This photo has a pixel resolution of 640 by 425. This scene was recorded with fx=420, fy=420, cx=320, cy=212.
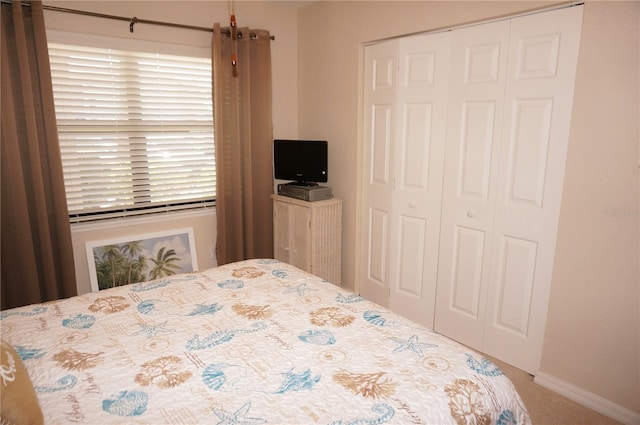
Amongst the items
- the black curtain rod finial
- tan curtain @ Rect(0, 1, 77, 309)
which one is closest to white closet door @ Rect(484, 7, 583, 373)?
the black curtain rod finial

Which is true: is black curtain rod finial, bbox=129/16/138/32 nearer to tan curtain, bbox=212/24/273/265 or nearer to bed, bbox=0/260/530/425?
tan curtain, bbox=212/24/273/265

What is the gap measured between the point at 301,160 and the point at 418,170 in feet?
3.37

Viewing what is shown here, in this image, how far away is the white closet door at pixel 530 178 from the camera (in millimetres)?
2199

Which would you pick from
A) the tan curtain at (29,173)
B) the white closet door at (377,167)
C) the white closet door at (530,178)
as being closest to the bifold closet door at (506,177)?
the white closet door at (530,178)

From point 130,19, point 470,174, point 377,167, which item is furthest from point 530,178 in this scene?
point 130,19

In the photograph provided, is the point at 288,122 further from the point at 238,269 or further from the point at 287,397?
the point at 287,397

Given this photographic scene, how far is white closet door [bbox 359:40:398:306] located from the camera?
3.11 meters

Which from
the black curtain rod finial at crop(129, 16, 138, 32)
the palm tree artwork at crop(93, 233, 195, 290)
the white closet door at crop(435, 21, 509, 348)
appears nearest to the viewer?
the white closet door at crop(435, 21, 509, 348)

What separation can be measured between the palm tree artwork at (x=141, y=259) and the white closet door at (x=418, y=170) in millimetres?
1690

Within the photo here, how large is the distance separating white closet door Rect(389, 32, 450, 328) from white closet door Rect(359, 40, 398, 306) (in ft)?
0.24

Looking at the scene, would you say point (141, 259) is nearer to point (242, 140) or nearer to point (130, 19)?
point (242, 140)

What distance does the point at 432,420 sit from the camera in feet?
3.92

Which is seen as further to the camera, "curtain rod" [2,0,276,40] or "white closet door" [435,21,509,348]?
"curtain rod" [2,0,276,40]

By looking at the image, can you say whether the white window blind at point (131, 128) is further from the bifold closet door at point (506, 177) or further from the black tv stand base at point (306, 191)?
the bifold closet door at point (506, 177)
